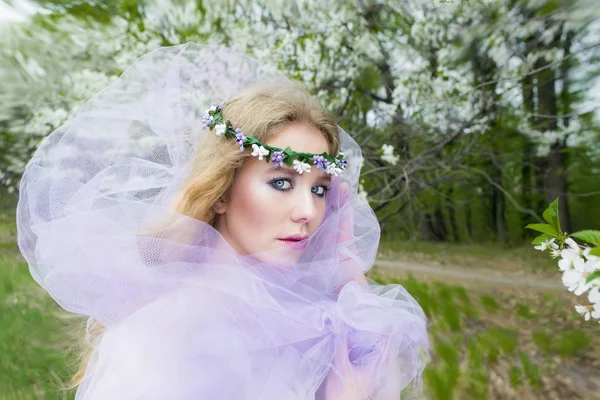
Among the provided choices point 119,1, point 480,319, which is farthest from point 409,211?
point 119,1

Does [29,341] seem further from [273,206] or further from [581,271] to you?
[581,271]

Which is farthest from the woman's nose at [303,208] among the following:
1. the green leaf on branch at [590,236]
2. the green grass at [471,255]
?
the green grass at [471,255]

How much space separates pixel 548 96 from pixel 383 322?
5.95 meters

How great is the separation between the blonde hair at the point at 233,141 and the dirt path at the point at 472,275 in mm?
4281

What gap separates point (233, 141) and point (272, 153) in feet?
0.43

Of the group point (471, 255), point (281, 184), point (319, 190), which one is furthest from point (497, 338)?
point (471, 255)

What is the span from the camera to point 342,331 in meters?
1.15

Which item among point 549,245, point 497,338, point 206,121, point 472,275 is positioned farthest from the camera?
point 472,275

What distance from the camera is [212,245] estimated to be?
125 centimetres

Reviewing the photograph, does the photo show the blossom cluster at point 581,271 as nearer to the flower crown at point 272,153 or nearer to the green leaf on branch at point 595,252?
the green leaf on branch at point 595,252

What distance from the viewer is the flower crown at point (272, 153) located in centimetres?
125

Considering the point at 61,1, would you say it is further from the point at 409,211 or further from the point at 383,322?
the point at 383,322

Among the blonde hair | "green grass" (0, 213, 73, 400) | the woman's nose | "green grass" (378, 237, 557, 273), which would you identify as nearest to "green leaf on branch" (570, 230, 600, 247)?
the woman's nose

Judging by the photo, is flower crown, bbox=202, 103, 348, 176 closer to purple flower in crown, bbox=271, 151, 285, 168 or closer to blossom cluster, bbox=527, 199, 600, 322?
purple flower in crown, bbox=271, 151, 285, 168
